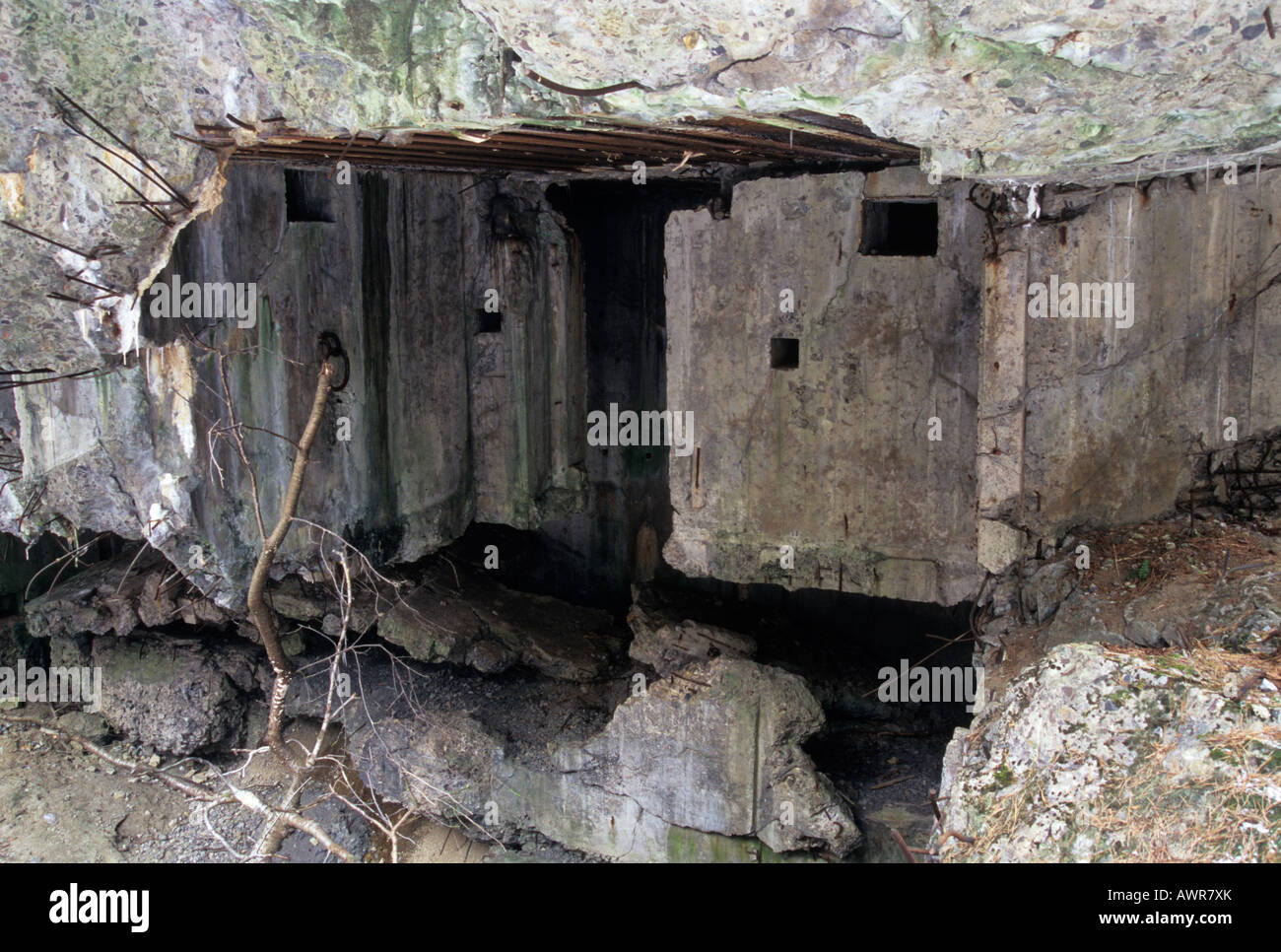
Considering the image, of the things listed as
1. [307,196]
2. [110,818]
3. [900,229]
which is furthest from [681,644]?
[110,818]

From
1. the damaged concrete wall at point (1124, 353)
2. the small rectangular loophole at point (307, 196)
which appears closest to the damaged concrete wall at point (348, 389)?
the small rectangular loophole at point (307, 196)

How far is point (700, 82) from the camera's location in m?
3.54

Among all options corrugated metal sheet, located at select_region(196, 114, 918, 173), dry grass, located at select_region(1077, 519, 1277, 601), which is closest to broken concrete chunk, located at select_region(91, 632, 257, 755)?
corrugated metal sheet, located at select_region(196, 114, 918, 173)

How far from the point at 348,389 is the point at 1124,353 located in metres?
4.45

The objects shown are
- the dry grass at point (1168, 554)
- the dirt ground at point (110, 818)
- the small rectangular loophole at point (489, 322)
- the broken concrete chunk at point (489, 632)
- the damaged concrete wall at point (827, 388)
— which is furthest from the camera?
the small rectangular loophole at point (489, 322)

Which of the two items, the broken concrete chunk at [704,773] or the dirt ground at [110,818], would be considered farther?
the dirt ground at [110,818]

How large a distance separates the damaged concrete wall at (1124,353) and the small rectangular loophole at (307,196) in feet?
12.7

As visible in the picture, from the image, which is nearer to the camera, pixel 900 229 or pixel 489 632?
pixel 900 229

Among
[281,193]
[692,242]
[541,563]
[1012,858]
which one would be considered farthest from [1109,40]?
[541,563]

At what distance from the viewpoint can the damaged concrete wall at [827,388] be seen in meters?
6.29

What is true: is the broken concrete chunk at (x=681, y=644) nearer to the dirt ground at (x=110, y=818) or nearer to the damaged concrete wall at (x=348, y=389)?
the damaged concrete wall at (x=348, y=389)

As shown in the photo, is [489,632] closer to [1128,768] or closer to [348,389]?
[348,389]

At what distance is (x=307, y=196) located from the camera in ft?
22.0

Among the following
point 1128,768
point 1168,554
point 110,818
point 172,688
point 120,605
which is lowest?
point 110,818
